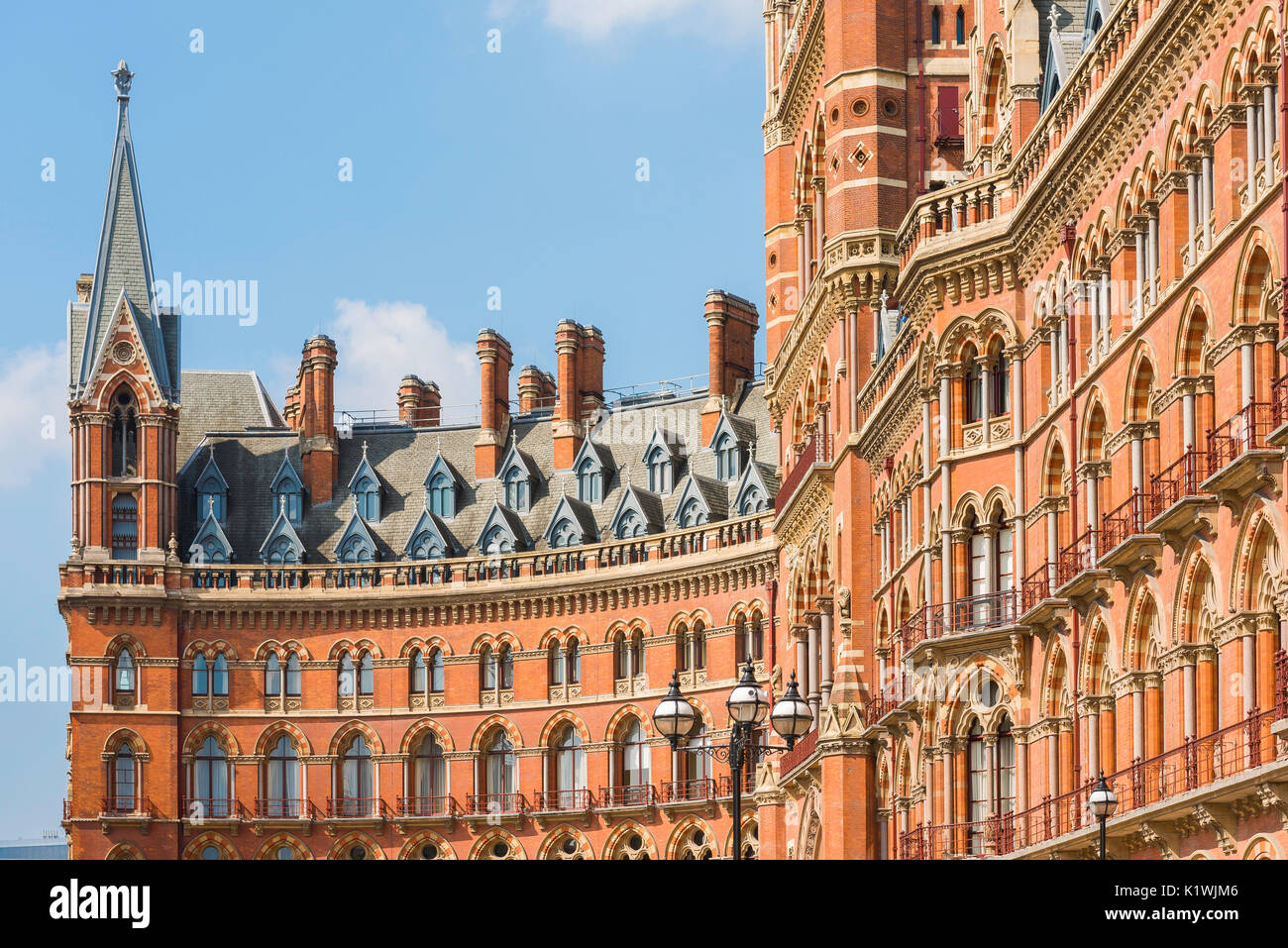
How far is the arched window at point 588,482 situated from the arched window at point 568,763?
29.1 ft

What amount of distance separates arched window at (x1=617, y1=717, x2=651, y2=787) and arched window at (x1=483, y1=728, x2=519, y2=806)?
4165mm

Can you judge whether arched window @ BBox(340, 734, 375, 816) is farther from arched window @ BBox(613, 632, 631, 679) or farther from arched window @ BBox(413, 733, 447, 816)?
arched window @ BBox(613, 632, 631, 679)

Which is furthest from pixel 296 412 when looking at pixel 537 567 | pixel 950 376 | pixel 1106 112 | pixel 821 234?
pixel 1106 112

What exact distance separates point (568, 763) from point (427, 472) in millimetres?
13963

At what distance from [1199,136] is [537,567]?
53.5m

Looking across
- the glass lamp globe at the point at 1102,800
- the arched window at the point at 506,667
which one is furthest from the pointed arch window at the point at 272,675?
the glass lamp globe at the point at 1102,800

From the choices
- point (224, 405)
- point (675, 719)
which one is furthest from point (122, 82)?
point (675, 719)

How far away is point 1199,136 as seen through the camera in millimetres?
34406

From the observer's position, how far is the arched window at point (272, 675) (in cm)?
8700

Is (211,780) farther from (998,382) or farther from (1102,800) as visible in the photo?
(1102,800)

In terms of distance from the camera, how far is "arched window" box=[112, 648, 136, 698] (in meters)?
85.8

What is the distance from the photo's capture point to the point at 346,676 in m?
87.4

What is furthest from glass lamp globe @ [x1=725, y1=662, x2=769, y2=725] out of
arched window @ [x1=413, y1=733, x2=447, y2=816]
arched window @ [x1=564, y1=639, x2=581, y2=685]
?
arched window @ [x1=413, y1=733, x2=447, y2=816]
